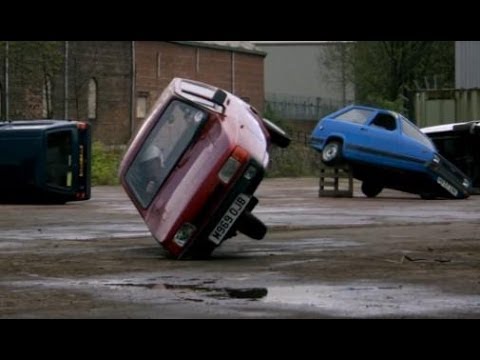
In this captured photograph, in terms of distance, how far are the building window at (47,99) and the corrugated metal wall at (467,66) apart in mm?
17943

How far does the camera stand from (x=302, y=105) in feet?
A: 280

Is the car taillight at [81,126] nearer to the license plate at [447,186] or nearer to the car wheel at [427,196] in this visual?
the car wheel at [427,196]

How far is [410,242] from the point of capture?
53.2 ft

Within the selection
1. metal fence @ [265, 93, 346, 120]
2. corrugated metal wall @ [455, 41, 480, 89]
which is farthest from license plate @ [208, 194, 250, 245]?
metal fence @ [265, 93, 346, 120]

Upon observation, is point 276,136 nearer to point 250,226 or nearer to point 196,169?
point 250,226

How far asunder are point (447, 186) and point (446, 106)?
8.83 m

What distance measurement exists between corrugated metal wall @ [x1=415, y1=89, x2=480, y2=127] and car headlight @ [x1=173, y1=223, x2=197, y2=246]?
23089 mm

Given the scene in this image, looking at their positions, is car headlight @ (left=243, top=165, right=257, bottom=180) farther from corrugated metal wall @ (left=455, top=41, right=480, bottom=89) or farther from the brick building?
the brick building

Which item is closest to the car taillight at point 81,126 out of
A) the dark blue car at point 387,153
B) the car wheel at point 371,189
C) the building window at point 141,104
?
the dark blue car at point 387,153

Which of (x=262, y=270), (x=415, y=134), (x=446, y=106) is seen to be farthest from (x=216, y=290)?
(x=446, y=106)

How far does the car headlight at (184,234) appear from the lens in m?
13.6

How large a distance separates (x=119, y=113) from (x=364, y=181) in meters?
34.2
